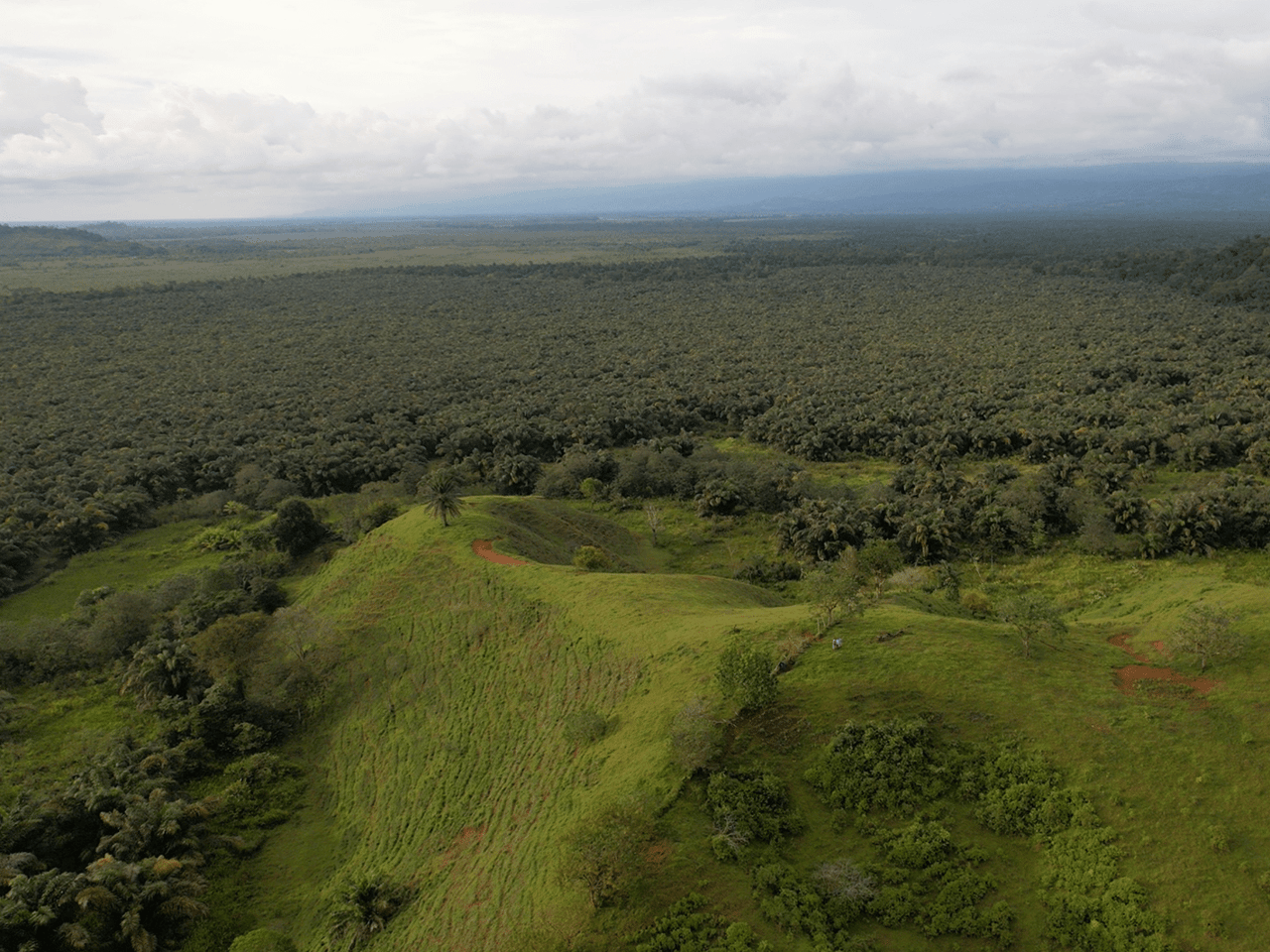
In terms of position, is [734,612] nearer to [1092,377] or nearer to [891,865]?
[891,865]

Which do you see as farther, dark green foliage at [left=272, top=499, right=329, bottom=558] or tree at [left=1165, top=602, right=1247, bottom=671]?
dark green foliage at [left=272, top=499, right=329, bottom=558]

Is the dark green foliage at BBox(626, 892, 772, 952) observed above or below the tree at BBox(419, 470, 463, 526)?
below

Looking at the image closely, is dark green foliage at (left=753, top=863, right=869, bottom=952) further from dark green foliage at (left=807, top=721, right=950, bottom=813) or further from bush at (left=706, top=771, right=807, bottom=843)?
dark green foliage at (left=807, top=721, right=950, bottom=813)

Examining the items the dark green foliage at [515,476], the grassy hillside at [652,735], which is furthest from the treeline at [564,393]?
the grassy hillside at [652,735]

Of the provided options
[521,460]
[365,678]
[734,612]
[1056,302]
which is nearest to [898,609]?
[734,612]

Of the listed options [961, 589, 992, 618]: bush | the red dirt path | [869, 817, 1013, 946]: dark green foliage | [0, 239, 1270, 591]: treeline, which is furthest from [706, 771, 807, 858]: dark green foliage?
[0, 239, 1270, 591]: treeline

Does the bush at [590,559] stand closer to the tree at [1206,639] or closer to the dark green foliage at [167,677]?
the dark green foliage at [167,677]

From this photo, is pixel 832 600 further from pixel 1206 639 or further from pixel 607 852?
pixel 607 852
